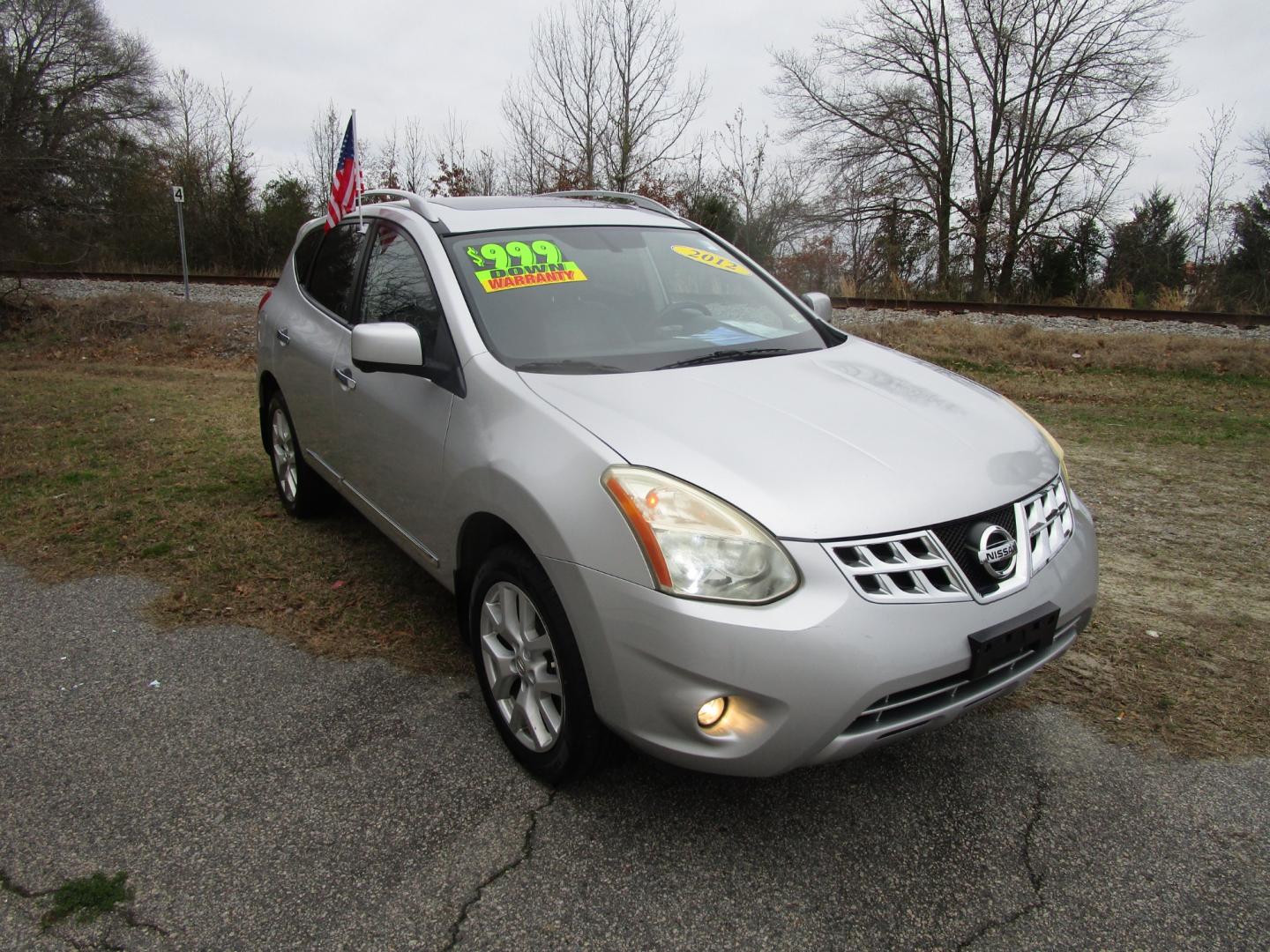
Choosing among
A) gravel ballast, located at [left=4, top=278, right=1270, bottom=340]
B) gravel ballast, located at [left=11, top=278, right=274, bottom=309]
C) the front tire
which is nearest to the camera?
the front tire

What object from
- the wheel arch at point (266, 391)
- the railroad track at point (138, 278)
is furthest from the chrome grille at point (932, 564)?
the railroad track at point (138, 278)

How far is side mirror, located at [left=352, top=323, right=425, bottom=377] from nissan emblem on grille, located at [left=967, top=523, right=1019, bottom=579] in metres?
1.79

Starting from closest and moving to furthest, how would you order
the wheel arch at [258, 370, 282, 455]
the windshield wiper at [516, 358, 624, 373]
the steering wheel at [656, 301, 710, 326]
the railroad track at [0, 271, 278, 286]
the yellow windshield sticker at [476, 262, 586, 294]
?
the windshield wiper at [516, 358, 624, 373] → the yellow windshield sticker at [476, 262, 586, 294] → the steering wheel at [656, 301, 710, 326] → the wheel arch at [258, 370, 282, 455] → the railroad track at [0, 271, 278, 286]

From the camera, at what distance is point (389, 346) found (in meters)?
2.84

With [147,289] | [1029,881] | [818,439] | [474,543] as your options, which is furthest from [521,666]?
[147,289]

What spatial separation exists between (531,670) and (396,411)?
121cm

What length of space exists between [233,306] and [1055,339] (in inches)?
497

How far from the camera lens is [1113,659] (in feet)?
11.2

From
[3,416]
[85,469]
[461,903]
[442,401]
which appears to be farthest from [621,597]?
[3,416]

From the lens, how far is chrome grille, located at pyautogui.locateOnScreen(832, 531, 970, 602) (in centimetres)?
208

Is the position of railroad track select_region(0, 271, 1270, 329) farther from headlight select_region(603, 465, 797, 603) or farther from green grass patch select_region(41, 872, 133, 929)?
green grass patch select_region(41, 872, 133, 929)

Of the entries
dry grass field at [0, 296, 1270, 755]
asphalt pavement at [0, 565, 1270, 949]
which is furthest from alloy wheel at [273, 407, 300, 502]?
asphalt pavement at [0, 565, 1270, 949]

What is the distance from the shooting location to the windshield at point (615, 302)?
9.76 ft

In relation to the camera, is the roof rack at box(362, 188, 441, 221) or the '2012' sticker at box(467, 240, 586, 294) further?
the roof rack at box(362, 188, 441, 221)
